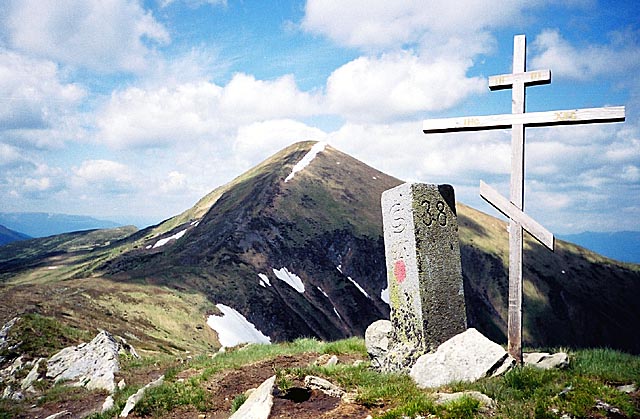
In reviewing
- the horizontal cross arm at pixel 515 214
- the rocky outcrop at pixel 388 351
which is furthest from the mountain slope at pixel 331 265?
the horizontal cross arm at pixel 515 214

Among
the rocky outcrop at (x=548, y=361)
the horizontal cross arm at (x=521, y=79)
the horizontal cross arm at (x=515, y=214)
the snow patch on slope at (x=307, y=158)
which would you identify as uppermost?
the snow patch on slope at (x=307, y=158)

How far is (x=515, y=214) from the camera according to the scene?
428 inches

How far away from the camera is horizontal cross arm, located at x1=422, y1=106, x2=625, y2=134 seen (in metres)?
9.99

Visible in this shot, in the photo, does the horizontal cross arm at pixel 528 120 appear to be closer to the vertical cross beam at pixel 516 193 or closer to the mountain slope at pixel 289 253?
the vertical cross beam at pixel 516 193

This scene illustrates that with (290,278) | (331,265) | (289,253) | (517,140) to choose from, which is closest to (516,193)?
(517,140)

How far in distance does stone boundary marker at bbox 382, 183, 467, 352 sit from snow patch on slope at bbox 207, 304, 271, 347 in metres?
33.2

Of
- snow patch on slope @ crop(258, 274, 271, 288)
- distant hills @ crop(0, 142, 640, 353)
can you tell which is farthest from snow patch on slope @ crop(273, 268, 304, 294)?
snow patch on slope @ crop(258, 274, 271, 288)

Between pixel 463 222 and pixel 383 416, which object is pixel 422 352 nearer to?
pixel 383 416

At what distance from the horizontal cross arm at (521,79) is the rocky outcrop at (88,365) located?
15.2 meters

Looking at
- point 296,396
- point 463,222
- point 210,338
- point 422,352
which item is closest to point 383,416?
point 296,396

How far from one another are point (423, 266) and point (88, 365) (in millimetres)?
14000

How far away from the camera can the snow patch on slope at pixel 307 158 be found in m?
106

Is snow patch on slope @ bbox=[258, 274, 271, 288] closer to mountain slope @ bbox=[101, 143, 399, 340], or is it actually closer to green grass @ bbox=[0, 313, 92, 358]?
mountain slope @ bbox=[101, 143, 399, 340]

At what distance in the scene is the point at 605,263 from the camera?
125 m
